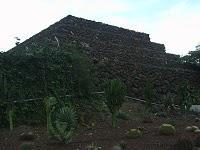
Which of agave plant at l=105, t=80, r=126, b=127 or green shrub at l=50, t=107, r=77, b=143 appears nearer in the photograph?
green shrub at l=50, t=107, r=77, b=143

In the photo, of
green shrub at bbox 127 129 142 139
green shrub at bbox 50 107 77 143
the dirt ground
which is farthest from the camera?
green shrub at bbox 127 129 142 139

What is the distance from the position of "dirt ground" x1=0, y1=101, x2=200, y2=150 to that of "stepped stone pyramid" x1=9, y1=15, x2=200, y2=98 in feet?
20.0

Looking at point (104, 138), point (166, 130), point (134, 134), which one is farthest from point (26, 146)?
point (166, 130)

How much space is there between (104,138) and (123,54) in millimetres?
12353

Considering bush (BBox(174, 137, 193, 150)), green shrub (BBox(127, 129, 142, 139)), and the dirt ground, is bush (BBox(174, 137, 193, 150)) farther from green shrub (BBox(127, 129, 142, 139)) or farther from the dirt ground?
green shrub (BBox(127, 129, 142, 139))

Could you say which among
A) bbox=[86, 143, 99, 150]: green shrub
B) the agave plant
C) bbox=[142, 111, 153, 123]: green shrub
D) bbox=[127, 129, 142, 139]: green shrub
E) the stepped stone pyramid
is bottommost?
bbox=[86, 143, 99, 150]: green shrub

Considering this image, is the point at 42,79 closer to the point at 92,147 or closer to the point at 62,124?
the point at 62,124

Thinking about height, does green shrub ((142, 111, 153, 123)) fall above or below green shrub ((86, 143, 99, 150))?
above

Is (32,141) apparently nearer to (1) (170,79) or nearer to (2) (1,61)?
(2) (1,61)

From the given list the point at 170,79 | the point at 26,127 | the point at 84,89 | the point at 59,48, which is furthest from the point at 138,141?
the point at 170,79

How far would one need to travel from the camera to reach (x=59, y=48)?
18938 millimetres

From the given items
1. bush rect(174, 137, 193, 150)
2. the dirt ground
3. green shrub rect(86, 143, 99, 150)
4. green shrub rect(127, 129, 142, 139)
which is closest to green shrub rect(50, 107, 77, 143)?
the dirt ground

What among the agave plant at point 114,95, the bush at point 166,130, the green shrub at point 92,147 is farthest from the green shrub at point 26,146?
the agave plant at point 114,95

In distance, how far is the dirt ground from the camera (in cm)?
1062
